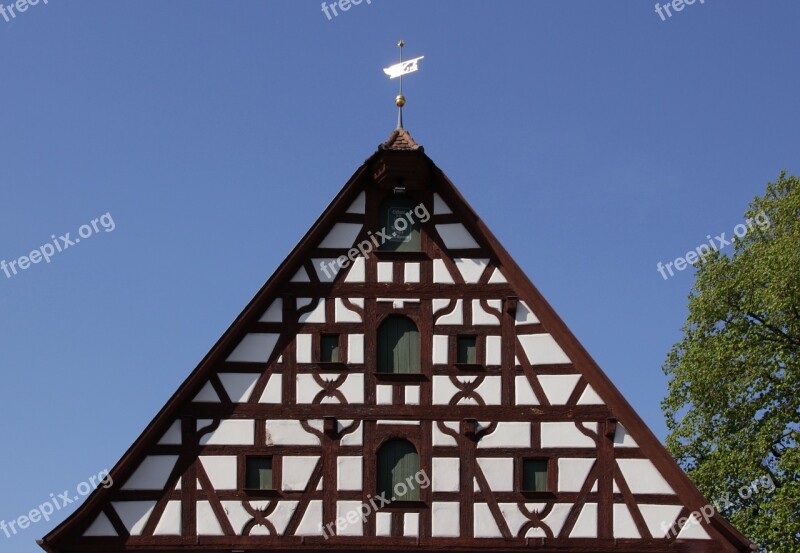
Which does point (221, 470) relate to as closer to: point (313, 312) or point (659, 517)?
point (313, 312)

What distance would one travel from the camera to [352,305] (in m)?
23.5

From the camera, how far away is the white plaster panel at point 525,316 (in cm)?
2339

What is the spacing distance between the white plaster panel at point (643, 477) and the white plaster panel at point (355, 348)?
4.73 meters

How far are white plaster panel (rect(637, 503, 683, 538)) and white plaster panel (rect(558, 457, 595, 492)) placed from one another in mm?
1022

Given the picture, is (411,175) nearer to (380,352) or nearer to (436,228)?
(436,228)

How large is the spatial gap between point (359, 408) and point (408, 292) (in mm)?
2219

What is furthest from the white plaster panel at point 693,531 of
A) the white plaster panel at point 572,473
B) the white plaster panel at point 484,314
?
the white plaster panel at point 484,314

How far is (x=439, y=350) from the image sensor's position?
76.4 ft

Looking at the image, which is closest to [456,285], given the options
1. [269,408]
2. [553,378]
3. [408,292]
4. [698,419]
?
[408,292]

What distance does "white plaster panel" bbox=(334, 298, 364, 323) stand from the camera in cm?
2347

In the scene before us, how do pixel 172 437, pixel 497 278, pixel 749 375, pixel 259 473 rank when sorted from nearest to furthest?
1. pixel 259 473
2. pixel 172 437
3. pixel 497 278
4. pixel 749 375

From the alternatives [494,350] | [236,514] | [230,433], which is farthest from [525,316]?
[236,514]

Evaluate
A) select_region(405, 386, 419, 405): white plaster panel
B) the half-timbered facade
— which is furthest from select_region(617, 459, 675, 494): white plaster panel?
select_region(405, 386, 419, 405): white plaster panel

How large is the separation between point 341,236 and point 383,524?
5103mm
